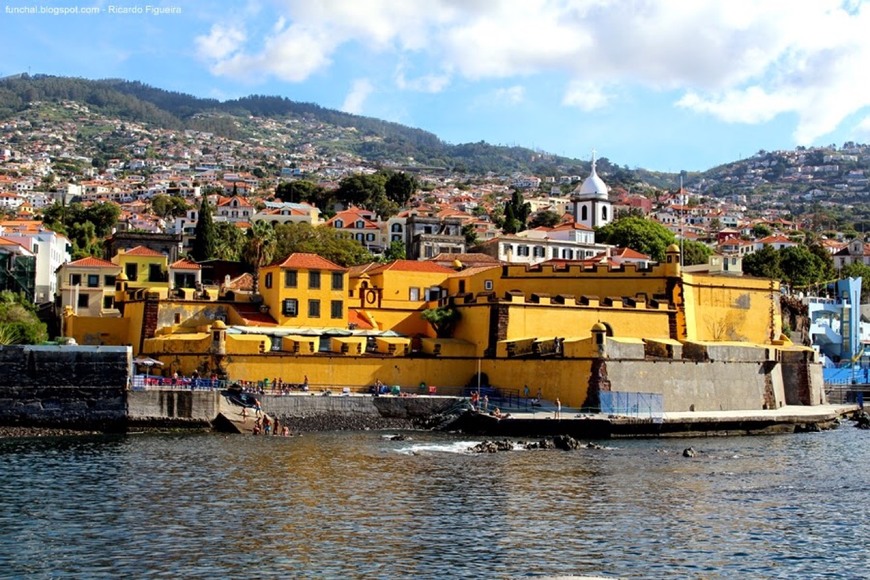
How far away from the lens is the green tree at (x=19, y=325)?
51.8 meters

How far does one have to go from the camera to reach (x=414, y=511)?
2775 cm

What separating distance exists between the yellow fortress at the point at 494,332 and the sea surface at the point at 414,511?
8.15 meters

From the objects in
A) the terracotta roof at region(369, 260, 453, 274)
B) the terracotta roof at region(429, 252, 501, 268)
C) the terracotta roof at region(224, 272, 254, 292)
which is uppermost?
the terracotta roof at region(429, 252, 501, 268)

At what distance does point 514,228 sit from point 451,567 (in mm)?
97519

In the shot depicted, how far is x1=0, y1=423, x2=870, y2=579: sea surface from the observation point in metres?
22.5

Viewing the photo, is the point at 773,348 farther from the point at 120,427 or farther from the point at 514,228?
the point at 514,228

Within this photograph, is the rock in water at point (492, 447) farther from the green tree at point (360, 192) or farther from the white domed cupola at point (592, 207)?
the green tree at point (360, 192)

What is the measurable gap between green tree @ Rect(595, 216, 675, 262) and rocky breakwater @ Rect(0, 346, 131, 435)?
61945 millimetres

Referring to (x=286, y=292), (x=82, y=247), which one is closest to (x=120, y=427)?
(x=286, y=292)

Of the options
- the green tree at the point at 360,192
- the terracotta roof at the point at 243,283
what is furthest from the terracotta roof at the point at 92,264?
the green tree at the point at 360,192

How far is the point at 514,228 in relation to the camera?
119 meters

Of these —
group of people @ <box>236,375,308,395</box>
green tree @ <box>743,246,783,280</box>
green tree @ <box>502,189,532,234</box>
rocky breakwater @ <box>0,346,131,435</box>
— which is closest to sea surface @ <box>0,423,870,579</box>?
rocky breakwater @ <box>0,346,131,435</box>

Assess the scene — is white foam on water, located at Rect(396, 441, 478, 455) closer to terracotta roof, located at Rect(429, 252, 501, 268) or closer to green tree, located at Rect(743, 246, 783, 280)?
terracotta roof, located at Rect(429, 252, 501, 268)

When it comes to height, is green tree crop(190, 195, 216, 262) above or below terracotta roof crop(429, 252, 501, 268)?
above
